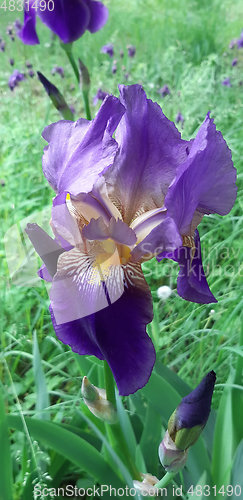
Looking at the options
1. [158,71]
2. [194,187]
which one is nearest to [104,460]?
[194,187]

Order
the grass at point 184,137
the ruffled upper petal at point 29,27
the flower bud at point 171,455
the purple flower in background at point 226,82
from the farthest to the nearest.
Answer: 1. the purple flower in background at point 226,82
2. the ruffled upper petal at point 29,27
3. the grass at point 184,137
4. the flower bud at point 171,455

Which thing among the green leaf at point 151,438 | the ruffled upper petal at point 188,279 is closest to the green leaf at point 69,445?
the green leaf at point 151,438

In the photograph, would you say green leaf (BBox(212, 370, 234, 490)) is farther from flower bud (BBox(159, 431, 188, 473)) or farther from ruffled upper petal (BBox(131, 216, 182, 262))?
ruffled upper petal (BBox(131, 216, 182, 262))

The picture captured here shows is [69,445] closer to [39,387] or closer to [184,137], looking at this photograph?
[39,387]

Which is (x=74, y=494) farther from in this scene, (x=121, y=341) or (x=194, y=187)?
(x=194, y=187)
